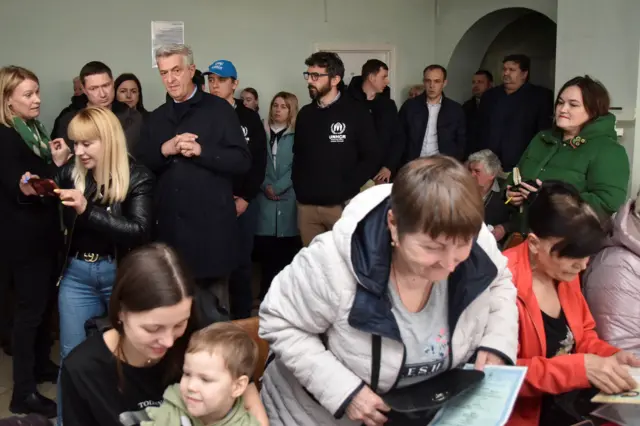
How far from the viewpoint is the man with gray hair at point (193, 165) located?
9.37 ft

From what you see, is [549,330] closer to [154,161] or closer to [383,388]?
[383,388]

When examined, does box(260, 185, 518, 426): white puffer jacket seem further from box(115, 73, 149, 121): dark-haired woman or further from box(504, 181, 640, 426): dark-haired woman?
box(115, 73, 149, 121): dark-haired woman

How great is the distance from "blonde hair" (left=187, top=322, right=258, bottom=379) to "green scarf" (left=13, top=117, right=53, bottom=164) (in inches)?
67.4

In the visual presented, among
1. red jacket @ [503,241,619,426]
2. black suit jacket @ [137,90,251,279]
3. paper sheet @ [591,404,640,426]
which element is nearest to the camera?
paper sheet @ [591,404,640,426]

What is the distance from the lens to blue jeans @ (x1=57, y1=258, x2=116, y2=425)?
2.40 m

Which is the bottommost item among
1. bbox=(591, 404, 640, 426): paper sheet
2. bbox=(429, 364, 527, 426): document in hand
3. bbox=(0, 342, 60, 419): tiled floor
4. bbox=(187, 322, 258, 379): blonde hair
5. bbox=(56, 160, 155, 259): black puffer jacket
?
bbox=(0, 342, 60, 419): tiled floor

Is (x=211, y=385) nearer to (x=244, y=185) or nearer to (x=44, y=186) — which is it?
(x=44, y=186)

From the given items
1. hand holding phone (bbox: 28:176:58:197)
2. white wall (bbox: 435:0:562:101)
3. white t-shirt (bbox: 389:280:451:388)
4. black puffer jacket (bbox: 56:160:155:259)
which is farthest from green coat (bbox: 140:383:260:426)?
white wall (bbox: 435:0:562:101)

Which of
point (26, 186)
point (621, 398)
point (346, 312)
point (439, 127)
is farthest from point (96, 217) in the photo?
point (439, 127)

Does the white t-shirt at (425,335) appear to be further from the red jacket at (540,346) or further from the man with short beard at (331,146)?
the man with short beard at (331,146)

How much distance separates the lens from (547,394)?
178 centimetres

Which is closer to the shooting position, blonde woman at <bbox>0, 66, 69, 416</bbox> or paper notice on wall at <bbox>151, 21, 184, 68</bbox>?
blonde woman at <bbox>0, 66, 69, 416</bbox>

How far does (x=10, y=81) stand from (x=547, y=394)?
247 cm

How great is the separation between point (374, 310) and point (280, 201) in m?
3.18
